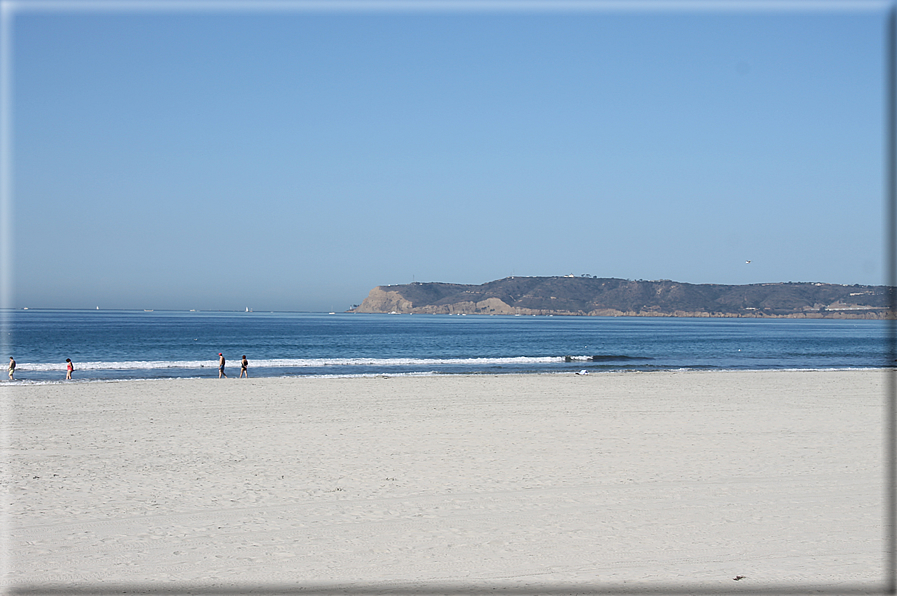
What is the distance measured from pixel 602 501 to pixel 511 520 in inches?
60.2

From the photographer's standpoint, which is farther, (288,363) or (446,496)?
(288,363)

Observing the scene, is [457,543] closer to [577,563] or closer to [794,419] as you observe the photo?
[577,563]

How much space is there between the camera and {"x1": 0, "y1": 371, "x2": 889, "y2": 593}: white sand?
20.1 feet

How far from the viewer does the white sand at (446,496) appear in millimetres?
6137

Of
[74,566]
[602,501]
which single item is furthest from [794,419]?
[74,566]

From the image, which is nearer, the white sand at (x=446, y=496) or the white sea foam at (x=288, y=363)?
the white sand at (x=446, y=496)

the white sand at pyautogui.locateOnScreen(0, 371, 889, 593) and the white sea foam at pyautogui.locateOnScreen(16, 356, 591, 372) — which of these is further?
the white sea foam at pyautogui.locateOnScreen(16, 356, 591, 372)

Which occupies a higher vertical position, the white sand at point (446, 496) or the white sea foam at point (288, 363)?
the white sand at point (446, 496)

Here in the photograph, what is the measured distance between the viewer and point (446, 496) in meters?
8.62

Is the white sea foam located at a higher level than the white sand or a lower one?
lower

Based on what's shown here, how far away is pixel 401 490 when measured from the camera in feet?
29.3

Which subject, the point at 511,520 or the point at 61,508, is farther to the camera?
the point at 61,508

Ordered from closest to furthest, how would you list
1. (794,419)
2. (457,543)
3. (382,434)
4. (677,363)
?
1. (457,543)
2. (382,434)
3. (794,419)
4. (677,363)

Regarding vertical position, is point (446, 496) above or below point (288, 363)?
above
